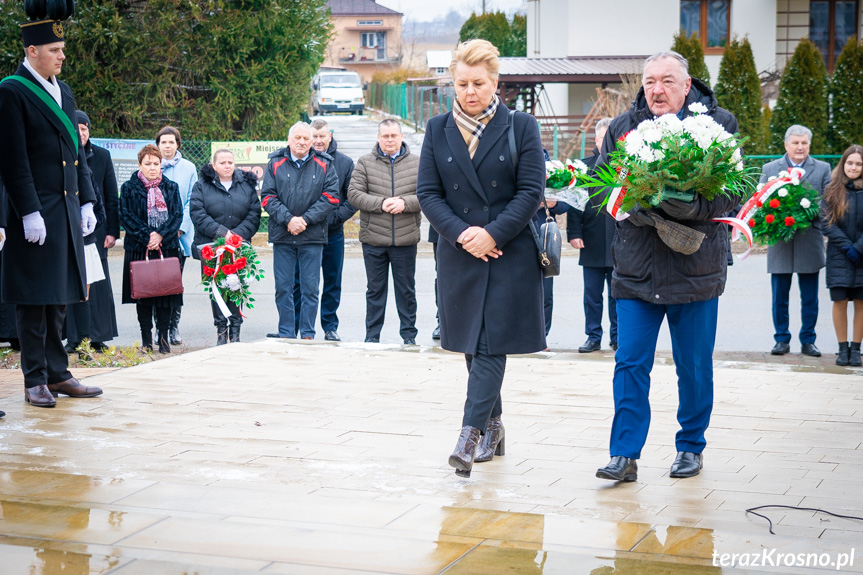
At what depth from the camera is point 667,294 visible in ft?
16.4

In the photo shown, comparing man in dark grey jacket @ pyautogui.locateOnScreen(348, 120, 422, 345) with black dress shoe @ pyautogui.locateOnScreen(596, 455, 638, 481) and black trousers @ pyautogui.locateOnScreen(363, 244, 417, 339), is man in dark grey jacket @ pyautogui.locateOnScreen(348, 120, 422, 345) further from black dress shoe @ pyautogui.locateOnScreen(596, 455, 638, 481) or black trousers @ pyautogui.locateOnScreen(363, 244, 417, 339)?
black dress shoe @ pyautogui.locateOnScreen(596, 455, 638, 481)

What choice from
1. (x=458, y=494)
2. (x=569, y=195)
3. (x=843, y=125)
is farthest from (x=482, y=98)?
(x=843, y=125)

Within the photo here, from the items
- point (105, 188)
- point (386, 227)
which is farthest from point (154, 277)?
point (386, 227)

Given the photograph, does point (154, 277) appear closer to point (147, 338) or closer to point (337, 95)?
point (147, 338)

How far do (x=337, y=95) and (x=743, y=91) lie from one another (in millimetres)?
28241

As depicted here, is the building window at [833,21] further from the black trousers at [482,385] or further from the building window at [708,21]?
the black trousers at [482,385]

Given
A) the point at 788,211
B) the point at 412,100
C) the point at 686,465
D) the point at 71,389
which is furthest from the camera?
the point at 412,100

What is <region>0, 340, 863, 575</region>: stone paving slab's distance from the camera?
3926 mm

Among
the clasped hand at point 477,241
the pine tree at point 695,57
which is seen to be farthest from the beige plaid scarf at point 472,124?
the pine tree at point 695,57

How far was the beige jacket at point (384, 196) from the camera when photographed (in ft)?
32.5

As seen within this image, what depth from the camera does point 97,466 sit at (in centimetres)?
522

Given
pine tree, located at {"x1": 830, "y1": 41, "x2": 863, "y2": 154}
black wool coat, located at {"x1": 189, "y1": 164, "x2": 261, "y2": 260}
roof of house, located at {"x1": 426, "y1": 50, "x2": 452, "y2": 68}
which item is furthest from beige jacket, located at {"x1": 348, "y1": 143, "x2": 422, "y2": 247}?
roof of house, located at {"x1": 426, "y1": 50, "x2": 452, "y2": 68}

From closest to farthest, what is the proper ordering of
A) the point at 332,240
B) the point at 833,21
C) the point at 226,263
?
the point at 226,263 → the point at 332,240 → the point at 833,21

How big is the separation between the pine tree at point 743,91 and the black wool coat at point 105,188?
1509cm
